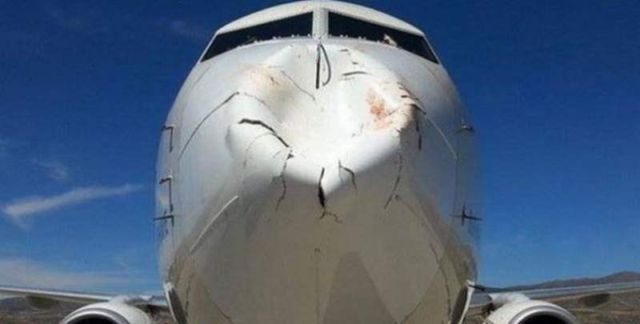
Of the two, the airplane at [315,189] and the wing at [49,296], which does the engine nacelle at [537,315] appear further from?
the wing at [49,296]

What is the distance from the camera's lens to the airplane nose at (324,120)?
15.8ft

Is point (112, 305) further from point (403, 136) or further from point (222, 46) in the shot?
point (403, 136)

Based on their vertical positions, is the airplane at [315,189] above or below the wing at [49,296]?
above

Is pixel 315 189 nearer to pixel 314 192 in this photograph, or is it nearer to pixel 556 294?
pixel 314 192

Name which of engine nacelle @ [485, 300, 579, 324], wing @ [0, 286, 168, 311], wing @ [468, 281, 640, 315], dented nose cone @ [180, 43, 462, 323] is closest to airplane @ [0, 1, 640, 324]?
dented nose cone @ [180, 43, 462, 323]

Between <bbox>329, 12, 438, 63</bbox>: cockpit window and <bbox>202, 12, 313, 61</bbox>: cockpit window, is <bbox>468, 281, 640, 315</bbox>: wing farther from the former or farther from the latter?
<bbox>202, 12, 313, 61</bbox>: cockpit window

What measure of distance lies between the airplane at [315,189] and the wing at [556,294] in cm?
457

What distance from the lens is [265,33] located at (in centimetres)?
775

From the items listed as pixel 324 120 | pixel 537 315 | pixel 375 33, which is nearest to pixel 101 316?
pixel 375 33

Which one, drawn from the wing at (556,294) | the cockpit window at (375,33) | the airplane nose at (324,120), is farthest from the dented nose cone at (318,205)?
the wing at (556,294)

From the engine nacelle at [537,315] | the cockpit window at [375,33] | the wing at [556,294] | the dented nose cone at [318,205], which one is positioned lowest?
the wing at [556,294]

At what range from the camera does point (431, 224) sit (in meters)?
5.67

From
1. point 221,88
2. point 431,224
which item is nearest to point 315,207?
point 431,224

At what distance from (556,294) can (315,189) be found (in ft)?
31.4
